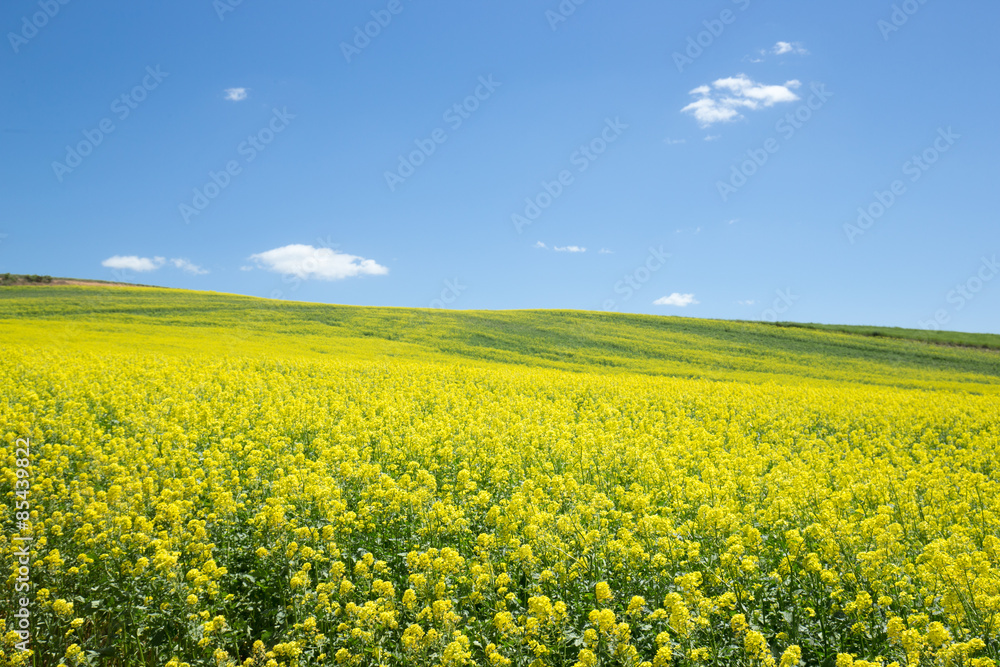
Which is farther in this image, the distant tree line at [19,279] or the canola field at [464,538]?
the distant tree line at [19,279]

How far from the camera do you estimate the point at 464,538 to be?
21.1ft

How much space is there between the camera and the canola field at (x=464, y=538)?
15.4ft

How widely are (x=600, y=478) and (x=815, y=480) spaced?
3220 millimetres

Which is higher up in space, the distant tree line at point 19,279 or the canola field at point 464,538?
the distant tree line at point 19,279

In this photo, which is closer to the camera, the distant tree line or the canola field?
the canola field

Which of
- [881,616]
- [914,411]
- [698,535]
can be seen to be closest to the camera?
[881,616]

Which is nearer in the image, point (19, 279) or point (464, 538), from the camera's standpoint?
point (464, 538)

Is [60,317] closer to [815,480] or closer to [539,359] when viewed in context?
[539,359]

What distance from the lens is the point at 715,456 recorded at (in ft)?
34.2

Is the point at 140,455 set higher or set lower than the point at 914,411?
lower

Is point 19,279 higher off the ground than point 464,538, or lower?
higher

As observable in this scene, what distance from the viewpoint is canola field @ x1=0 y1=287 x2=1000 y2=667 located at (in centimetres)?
470

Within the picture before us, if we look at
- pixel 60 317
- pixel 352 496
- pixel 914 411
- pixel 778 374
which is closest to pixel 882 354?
pixel 778 374

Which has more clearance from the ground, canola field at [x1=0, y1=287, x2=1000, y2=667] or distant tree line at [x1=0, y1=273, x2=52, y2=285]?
distant tree line at [x1=0, y1=273, x2=52, y2=285]
